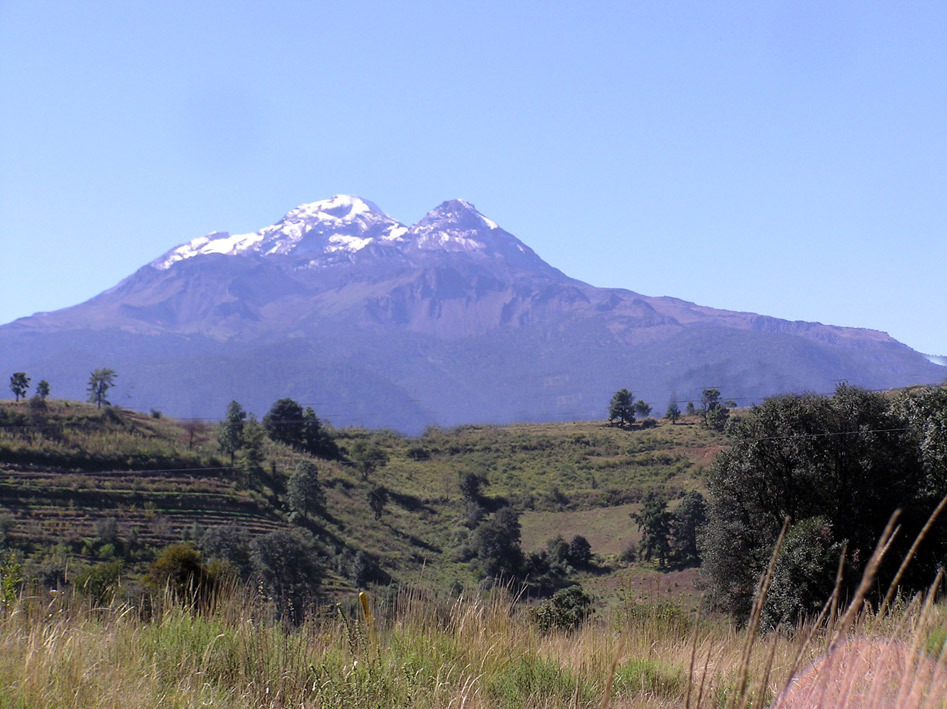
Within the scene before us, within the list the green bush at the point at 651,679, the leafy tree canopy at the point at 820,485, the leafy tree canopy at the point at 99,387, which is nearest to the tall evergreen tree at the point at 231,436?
the leafy tree canopy at the point at 99,387

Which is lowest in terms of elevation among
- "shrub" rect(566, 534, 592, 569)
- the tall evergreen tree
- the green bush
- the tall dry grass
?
"shrub" rect(566, 534, 592, 569)

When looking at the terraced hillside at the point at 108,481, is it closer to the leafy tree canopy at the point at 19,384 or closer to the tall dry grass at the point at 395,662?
the leafy tree canopy at the point at 19,384

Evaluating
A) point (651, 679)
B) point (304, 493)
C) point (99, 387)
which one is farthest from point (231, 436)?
point (651, 679)

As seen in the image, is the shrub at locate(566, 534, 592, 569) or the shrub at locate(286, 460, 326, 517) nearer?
the shrub at locate(566, 534, 592, 569)

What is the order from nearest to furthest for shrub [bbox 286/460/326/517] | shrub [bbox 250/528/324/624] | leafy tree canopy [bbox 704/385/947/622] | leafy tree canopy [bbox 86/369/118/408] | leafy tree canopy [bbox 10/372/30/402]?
leafy tree canopy [bbox 704/385/947/622], shrub [bbox 250/528/324/624], shrub [bbox 286/460/326/517], leafy tree canopy [bbox 10/372/30/402], leafy tree canopy [bbox 86/369/118/408]

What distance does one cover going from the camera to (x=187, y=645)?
16.1ft

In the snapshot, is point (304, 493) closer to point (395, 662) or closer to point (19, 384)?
point (19, 384)

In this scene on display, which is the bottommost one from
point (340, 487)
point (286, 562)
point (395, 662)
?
point (340, 487)

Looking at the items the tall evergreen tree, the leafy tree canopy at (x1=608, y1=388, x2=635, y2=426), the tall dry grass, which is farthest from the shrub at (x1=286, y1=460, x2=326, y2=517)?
the tall dry grass

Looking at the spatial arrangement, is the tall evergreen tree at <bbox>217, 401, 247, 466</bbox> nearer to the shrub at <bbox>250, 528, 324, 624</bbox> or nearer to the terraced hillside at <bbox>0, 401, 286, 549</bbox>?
the terraced hillside at <bbox>0, 401, 286, 549</bbox>

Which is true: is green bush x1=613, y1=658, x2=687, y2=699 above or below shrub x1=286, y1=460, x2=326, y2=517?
above

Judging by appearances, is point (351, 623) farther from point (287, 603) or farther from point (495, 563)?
point (495, 563)

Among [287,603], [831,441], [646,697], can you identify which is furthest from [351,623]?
[831,441]

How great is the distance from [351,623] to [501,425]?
96.0m
